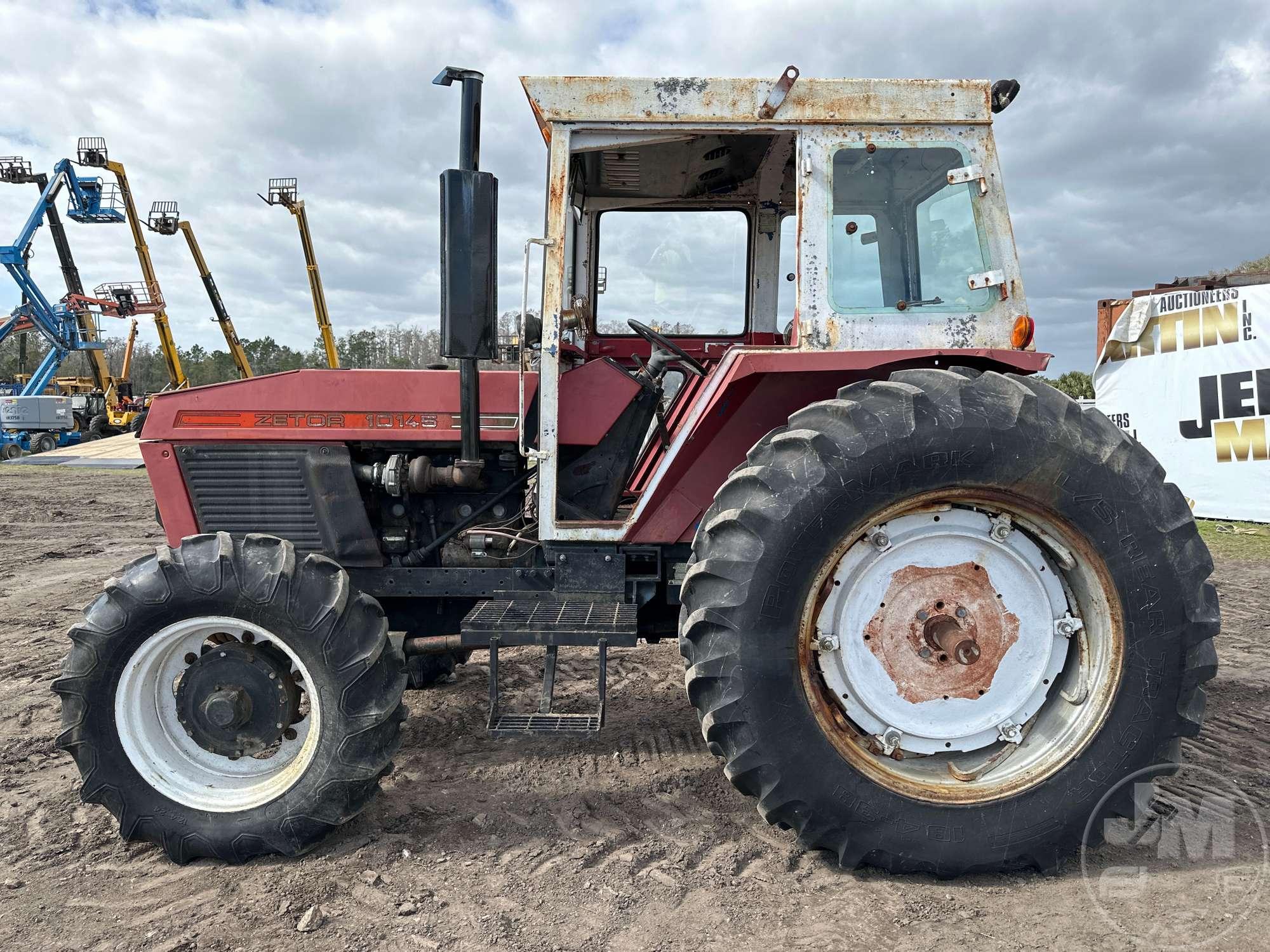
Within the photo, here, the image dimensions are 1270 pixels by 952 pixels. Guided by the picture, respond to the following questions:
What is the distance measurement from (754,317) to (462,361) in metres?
1.65

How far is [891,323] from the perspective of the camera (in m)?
2.73

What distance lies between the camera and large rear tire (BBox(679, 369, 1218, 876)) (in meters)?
2.30

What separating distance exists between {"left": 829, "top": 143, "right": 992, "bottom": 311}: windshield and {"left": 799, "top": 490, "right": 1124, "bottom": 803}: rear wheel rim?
783 millimetres

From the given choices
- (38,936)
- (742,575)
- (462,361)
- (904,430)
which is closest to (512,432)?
(462,361)

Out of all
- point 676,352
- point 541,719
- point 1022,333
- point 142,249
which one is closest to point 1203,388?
point 1022,333

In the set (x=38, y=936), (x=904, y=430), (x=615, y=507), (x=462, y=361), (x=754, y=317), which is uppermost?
(x=754, y=317)

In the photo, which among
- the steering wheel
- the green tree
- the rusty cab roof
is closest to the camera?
the rusty cab roof

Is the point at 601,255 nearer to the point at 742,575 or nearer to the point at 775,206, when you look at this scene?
the point at 775,206

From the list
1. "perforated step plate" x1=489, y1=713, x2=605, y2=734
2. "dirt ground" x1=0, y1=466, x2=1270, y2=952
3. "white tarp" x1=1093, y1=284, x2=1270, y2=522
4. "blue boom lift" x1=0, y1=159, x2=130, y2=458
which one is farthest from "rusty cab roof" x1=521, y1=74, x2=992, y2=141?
"blue boom lift" x1=0, y1=159, x2=130, y2=458

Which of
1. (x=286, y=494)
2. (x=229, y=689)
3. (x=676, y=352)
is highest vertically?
(x=676, y=352)

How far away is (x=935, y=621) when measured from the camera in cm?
250

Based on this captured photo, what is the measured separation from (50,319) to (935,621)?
26.3m

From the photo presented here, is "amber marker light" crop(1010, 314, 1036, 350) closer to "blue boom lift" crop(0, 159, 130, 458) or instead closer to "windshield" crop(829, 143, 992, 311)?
"windshield" crop(829, 143, 992, 311)

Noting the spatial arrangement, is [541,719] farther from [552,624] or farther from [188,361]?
[188,361]
